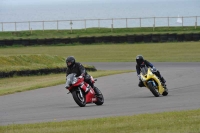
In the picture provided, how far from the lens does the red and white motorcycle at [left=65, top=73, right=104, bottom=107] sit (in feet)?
50.0

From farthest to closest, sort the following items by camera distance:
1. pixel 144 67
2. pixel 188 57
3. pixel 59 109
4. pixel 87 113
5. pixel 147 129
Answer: pixel 188 57 < pixel 144 67 < pixel 59 109 < pixel 87 113 < pixel 147 129

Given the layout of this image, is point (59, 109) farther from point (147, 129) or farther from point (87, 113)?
point (147, 129)

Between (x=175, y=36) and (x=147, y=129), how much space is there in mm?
39773

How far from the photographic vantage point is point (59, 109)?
15180 mm

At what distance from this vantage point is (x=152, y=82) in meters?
18.1

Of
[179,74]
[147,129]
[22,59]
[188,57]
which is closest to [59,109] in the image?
[147,129]

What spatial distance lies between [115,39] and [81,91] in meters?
35.3

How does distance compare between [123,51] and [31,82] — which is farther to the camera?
[123,51]

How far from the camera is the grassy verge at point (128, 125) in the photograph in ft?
33.5

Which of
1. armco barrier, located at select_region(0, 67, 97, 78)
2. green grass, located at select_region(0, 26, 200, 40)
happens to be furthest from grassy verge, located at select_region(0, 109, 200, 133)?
green grass, located at select_region(0, 26, 200, 40)

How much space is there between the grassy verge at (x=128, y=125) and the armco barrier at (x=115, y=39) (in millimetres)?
37386

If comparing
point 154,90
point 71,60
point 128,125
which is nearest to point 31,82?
point 154,90

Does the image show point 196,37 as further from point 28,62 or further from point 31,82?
point 31,82

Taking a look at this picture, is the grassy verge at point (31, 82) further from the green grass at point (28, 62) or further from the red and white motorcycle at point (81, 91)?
the red and white motorcycle at point (81, 91)
